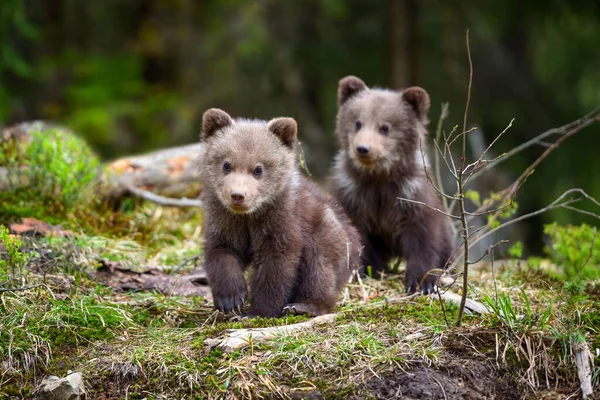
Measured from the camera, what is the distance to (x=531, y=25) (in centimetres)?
1395

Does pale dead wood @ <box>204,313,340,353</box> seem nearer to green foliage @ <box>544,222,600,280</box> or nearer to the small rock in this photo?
the small rock

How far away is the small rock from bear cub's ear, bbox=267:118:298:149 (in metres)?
2.40

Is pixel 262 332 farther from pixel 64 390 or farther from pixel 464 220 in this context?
pixel 464 220

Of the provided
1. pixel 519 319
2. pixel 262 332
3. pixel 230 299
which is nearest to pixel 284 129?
pixel 230 299

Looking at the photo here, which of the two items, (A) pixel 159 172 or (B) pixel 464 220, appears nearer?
(B) pixel 464 220

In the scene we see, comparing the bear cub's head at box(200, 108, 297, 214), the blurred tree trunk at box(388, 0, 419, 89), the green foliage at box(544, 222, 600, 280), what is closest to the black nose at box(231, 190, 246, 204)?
the bear cub's head at box(200, 108, 297, 214)

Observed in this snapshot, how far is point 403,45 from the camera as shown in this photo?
12.4m

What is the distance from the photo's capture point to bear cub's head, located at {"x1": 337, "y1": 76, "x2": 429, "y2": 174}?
7.11 metres

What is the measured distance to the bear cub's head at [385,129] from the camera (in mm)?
7105

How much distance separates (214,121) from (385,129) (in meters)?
2.14

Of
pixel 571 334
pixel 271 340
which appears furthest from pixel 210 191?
pixel 571 334

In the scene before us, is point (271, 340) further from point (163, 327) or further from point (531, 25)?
point (531, 25)

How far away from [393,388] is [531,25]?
37.0 feet

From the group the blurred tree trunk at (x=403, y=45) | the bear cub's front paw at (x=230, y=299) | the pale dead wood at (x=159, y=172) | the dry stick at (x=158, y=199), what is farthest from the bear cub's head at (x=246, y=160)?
the blurred tree trunk at (x=403, y=45)
